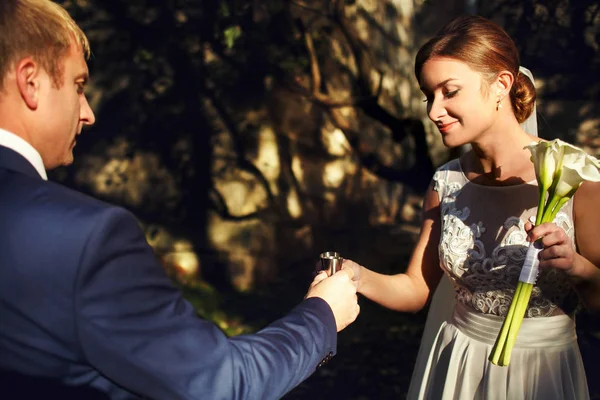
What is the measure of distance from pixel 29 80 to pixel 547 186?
163 cm

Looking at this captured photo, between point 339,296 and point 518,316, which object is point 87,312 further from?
point 518,316

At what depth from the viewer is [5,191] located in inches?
60.9

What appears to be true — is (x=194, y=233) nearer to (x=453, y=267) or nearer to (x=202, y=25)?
(x=202, y=25)

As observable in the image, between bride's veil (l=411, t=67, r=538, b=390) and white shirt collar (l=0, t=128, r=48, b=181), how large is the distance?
6.50 ft

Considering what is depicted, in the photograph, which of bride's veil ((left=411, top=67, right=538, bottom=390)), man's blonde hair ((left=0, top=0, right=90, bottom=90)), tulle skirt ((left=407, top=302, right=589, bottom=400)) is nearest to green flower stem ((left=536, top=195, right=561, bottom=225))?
tulle skirt ((left=407, top=302, right=589, bottom=400))

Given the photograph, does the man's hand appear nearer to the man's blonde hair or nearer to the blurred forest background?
the man's blonde hair

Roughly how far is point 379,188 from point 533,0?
2.55 metres

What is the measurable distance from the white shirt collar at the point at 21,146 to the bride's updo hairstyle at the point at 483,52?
66.1 inches

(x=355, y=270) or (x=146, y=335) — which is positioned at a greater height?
(x=146, y=335)

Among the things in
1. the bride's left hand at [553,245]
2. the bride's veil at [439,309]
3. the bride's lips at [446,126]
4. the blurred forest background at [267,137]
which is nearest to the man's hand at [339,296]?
the bride's left hand at [553,245]

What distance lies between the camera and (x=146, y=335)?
1.53 m

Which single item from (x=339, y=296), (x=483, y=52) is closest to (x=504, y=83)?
(x=483, y=52)

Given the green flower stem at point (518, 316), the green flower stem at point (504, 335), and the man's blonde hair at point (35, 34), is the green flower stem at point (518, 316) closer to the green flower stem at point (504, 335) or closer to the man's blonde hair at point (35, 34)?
the green flower stem at point (504, 335)

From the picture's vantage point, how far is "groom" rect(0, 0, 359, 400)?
4.76 ft
